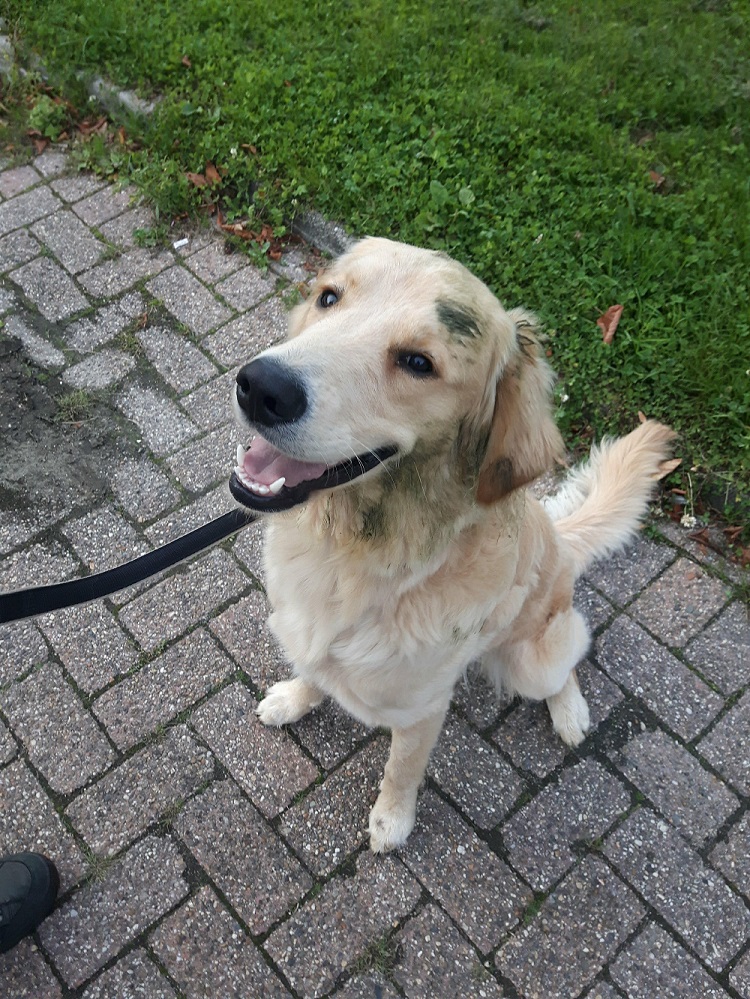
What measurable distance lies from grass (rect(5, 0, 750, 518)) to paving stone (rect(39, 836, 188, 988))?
277 cm

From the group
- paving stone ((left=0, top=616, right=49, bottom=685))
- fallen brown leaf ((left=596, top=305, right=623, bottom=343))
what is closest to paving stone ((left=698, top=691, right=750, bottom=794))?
fallen brown leaf ((left=596, top=305, right=623, bottom=343))

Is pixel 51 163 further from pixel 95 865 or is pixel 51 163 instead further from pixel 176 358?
pixel 95 865

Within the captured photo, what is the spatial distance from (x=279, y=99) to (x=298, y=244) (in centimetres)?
108

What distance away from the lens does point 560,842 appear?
9.37 ft

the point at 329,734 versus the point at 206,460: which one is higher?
the point at 206,460

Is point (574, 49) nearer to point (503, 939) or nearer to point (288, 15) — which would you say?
point (288, 15)

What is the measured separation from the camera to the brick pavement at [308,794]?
2604 mm

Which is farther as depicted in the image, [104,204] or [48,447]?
[104,204]

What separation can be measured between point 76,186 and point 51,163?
0.32 meters

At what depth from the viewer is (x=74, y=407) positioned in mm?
3830

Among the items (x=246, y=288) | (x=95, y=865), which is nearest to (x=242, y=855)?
(x=95, y=865)

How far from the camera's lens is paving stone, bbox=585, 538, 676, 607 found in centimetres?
345

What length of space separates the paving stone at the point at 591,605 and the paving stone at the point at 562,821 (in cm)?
65

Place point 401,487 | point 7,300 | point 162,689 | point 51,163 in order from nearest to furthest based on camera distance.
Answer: point 401,487 < point 162,689 < point 7,300 < point 51,163
